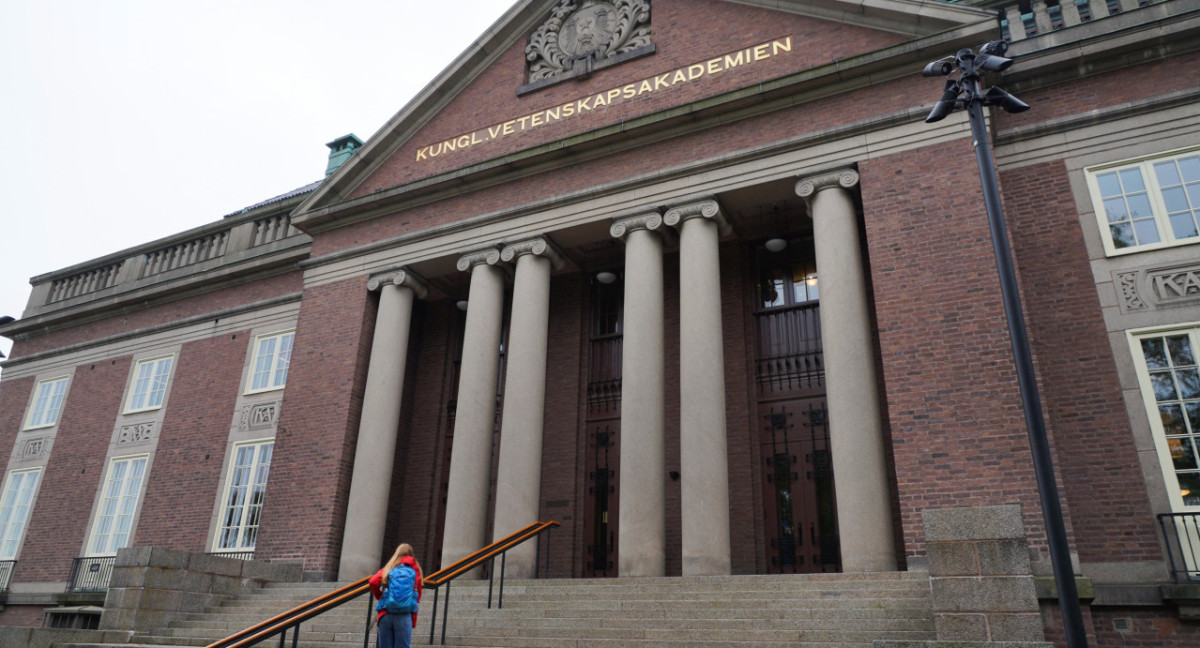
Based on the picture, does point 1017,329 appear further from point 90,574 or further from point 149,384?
point 149,384

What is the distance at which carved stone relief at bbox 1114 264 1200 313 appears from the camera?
1134cm

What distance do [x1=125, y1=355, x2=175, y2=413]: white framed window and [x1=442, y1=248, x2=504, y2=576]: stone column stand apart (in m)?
9.71

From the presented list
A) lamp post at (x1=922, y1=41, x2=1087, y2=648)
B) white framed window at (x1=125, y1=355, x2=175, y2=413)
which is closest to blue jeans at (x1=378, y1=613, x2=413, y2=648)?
lamp post at (x1=922, y1=41, x2=1087, y2=648)

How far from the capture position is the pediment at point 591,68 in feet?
46.9

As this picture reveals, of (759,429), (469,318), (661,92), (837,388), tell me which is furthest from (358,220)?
(837,388)

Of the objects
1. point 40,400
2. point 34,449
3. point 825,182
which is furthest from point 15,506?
point 825,182

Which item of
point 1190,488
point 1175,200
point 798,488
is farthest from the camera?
point 798,488

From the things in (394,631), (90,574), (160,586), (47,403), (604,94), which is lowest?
(394,631)

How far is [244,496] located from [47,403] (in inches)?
358

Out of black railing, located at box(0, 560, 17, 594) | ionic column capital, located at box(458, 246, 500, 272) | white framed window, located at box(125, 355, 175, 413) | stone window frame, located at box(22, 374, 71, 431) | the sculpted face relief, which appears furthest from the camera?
stone window frame, located at box(22, 374, 71, 431)

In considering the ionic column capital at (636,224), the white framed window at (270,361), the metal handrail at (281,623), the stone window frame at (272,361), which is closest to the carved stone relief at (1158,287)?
the ionic column capital at (636,224)

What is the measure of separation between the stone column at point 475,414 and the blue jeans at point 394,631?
603 centimetres

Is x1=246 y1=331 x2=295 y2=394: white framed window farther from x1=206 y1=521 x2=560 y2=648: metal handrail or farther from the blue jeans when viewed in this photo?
the blue jeans

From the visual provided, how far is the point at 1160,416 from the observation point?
10.9m
